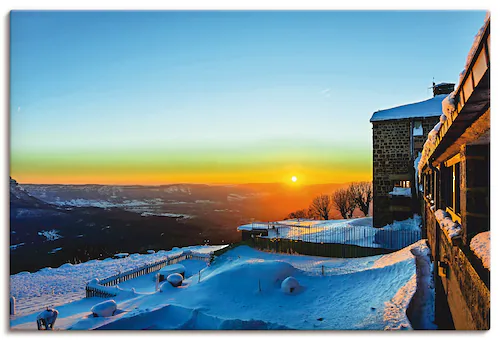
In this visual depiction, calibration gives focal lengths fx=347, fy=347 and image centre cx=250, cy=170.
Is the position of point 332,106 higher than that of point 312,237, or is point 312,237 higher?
point 332,106

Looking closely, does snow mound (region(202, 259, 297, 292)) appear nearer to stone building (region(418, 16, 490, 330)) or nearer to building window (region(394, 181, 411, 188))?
stone building (region(418, 16, 490, 330))

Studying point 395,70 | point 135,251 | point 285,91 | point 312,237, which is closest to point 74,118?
point 285,91

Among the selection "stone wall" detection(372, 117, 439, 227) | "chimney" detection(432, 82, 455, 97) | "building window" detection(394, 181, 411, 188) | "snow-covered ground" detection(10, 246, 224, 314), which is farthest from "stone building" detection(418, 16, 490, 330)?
"chimney" detection(432, 82, 455, 97)

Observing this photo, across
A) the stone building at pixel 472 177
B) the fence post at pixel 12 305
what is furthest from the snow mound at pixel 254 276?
the stone building at pixel 472 177

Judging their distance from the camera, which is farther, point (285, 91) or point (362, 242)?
point (362, 242)

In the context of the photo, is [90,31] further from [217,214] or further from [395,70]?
[217,214]

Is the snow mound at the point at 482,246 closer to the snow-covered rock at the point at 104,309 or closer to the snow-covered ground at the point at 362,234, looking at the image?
the snow-covered rock at the point at 104,309
